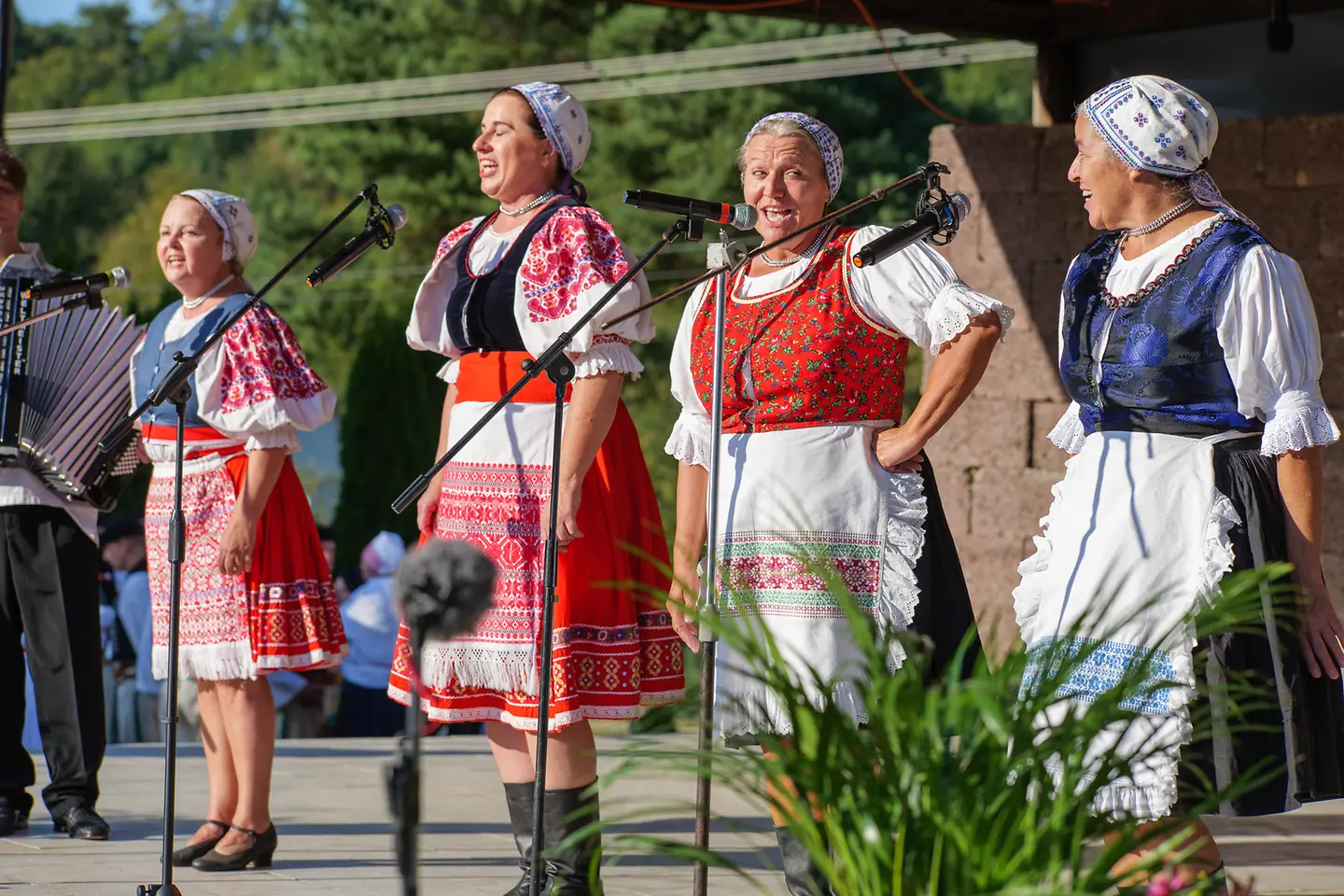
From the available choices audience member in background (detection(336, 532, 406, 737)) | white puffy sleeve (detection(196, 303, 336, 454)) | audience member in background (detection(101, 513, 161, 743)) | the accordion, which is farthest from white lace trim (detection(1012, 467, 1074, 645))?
audience member in background (detection(101, 513, 161, 743))

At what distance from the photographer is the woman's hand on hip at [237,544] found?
451cm

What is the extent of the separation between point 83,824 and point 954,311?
2.84 m

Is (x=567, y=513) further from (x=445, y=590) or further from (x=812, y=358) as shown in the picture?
(x=445, y=590)

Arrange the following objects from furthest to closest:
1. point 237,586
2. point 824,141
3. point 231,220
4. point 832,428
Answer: point 231,220, point 237,586, point 824,141, point 832,428

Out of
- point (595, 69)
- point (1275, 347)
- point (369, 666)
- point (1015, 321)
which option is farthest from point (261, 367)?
point (595, 69)

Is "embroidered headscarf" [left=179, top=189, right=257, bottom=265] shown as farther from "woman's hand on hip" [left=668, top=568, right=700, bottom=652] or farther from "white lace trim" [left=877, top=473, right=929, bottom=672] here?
"white lace trim" [left=877, top=473, right=929, bottom=672]

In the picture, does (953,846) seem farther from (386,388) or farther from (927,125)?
(927,125)

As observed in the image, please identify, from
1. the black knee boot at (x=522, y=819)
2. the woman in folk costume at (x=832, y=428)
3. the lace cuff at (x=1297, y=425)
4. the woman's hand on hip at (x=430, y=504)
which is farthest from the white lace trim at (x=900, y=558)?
the woman's hand on hip at (x=430, y=504)

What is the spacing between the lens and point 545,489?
12.9 feet

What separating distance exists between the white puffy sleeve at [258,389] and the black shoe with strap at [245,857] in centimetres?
95

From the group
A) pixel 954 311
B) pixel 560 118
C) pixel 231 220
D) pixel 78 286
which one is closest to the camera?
pixel 954 311

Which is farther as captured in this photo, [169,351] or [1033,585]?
[169,351]

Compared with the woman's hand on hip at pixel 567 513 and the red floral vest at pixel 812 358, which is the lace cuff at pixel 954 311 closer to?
the red floral vest at pixel 812 358

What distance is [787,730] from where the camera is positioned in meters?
3.54
